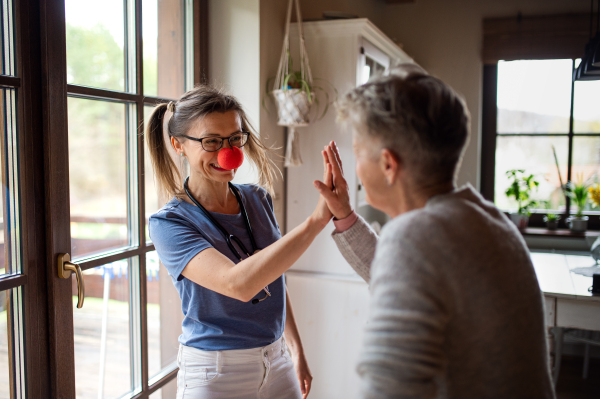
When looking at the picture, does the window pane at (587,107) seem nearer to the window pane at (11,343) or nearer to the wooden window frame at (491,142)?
the wooden window frame at (491,142)

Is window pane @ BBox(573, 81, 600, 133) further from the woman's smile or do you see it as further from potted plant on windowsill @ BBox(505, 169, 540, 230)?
the woman's smile

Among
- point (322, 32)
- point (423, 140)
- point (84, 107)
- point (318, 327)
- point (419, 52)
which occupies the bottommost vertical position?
point (318, 327)

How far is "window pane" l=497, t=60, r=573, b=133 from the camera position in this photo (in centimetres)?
345

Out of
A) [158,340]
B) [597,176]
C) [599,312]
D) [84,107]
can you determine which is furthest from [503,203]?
[84,107]

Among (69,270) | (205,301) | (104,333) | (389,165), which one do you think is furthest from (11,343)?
(389,165)

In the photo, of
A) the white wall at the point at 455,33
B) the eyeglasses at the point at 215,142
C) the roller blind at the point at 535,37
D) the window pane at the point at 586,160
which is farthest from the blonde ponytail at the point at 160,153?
the window pane at the point at 586,160

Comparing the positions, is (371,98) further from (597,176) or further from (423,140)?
(597,176)

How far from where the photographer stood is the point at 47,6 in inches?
47.5

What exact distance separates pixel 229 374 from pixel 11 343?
530 mm

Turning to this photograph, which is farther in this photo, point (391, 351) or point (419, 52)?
point (419, 52)

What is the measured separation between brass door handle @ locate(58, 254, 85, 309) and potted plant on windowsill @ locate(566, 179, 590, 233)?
3.19m

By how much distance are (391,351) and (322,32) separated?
1850mm

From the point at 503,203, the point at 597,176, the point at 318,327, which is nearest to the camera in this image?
the point at 318,327

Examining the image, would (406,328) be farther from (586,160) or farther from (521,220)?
(586,160)
